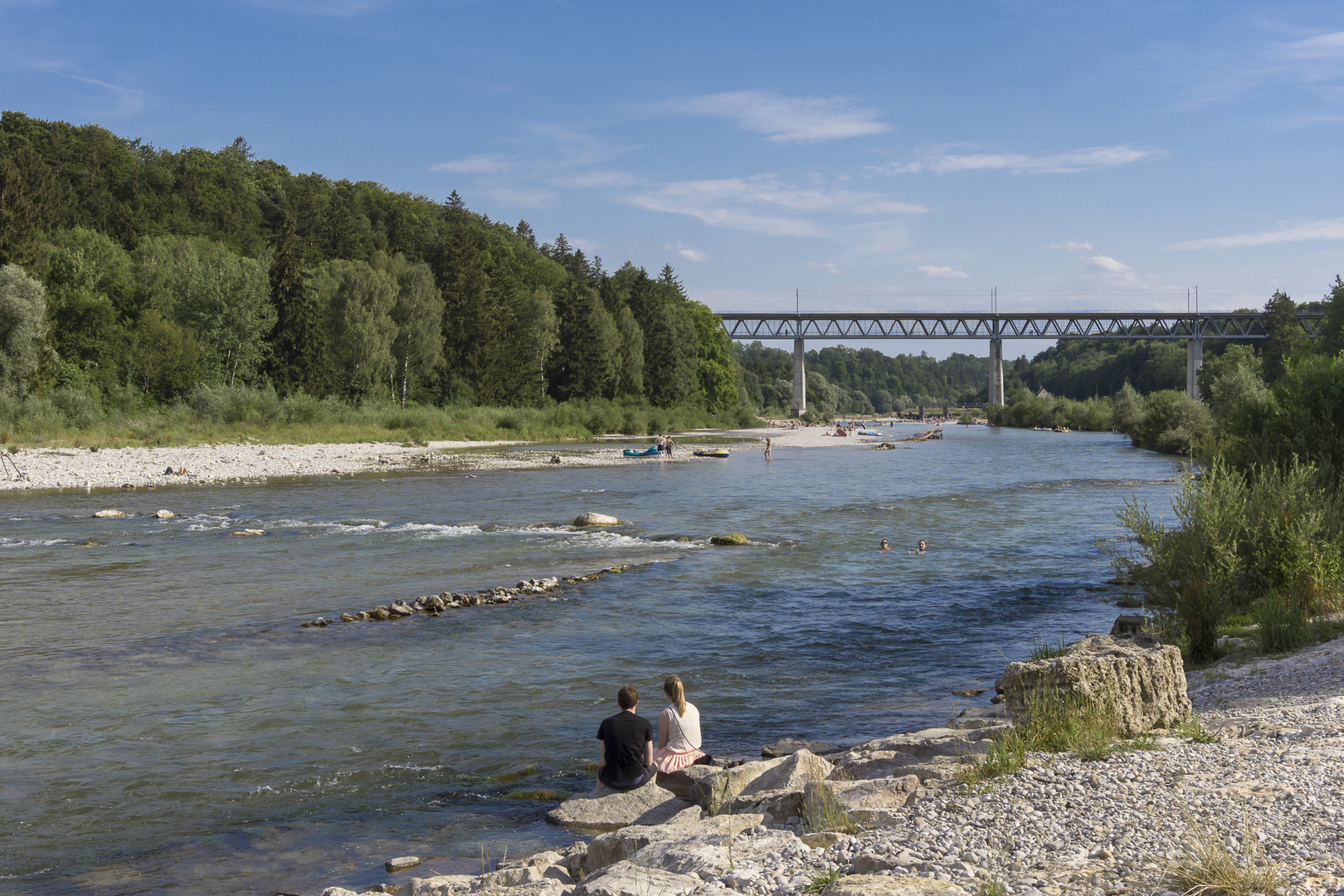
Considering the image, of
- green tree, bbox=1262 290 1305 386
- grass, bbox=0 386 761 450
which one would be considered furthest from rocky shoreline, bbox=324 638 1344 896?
green tree, bbox=1262 290 1305 386

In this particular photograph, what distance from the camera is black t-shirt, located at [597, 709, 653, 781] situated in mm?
9648

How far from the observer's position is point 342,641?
1620cm

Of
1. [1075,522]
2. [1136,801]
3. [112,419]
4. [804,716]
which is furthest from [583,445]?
[1136,801]

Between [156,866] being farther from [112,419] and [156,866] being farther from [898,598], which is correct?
[112,419]

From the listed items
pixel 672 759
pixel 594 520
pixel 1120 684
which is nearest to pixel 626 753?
pixel 672 759

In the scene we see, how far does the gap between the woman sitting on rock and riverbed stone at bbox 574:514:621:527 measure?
2058cm

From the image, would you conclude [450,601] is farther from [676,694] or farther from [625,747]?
[625,747]

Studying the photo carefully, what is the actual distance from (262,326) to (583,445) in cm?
2637

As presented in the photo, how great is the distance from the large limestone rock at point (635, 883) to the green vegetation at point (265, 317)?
52560 mm

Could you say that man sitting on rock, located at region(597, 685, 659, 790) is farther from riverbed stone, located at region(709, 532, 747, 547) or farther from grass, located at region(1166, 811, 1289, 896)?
riverbed stone, located at region(709, 532, 747, 547)

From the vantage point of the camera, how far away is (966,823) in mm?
6672

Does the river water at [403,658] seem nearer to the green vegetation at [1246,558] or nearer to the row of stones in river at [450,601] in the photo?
the row of stones in river at [450,601]

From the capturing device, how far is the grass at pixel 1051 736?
7.74m

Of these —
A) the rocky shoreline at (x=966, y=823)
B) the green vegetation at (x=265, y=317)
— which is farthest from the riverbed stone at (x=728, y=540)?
the green vegetation at (x=265, y=317)
